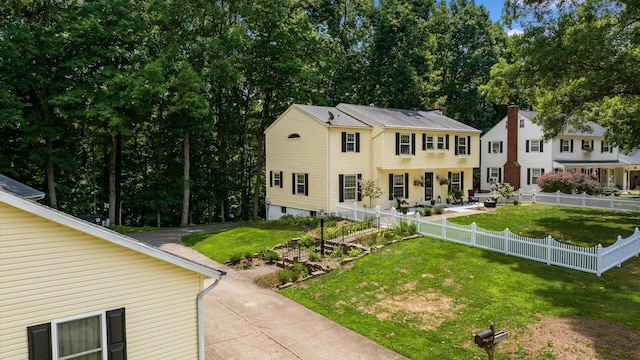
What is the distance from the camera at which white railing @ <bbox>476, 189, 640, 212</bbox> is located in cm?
2477

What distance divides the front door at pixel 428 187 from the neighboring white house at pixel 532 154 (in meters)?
12.4

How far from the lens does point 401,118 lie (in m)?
29.4

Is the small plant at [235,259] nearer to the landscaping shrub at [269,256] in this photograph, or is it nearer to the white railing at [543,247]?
the landscaping shrub at [269,256]

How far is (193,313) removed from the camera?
8.15 m

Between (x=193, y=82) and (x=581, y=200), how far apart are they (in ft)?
88.5

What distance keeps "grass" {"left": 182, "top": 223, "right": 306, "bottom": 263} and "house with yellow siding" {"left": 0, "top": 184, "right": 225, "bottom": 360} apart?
1125cm

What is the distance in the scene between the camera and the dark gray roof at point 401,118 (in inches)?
1084

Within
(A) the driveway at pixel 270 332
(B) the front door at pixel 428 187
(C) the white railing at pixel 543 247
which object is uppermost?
(B) the front door at pixel 428 187

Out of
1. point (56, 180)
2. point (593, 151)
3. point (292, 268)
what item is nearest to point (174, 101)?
point (56, 180)

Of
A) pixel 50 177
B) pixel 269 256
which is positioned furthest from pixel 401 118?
pixel 50 177

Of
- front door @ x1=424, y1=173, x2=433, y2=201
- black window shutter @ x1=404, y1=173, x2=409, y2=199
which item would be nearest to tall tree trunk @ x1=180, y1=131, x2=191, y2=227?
black window shutter @ x1=404, y1=173, x2=409, y2=199

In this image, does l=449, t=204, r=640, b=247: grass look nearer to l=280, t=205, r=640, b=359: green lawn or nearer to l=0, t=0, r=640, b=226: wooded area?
l=280, t=205, r=640, b=359: green lawn

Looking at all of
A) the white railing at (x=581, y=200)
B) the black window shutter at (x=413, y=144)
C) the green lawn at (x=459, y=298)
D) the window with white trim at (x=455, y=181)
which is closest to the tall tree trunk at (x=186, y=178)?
the black window shutter at (x=413, y=144)

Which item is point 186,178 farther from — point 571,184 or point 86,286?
point 571,184
